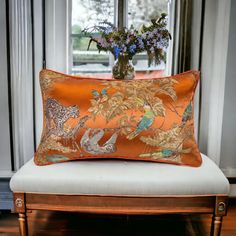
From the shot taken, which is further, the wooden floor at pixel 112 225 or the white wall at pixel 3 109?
the white wall at pixel 3 109

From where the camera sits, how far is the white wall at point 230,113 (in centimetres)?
204

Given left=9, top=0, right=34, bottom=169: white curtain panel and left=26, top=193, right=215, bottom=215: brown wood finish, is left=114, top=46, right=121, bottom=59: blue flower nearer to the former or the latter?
left=9, top=0, right=34, bottom=169: white curtain panel

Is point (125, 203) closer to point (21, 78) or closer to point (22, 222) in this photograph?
point (22, 222)

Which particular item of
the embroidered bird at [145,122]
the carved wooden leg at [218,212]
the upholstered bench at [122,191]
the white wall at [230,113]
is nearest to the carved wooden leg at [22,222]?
the upholstered bench at [122,191]

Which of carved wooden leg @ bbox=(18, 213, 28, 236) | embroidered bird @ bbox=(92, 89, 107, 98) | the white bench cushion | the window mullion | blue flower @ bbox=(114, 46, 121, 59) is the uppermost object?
the window mullion

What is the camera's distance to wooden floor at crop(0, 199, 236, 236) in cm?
174

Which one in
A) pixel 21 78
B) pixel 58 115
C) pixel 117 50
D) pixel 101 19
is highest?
pixel 101 19

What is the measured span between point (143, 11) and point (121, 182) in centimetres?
140

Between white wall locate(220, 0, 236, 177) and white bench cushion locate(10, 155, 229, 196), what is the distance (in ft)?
2.66

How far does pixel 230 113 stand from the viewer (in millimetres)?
2137

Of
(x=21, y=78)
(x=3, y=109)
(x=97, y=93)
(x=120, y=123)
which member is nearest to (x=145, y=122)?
(x=120, y=123)

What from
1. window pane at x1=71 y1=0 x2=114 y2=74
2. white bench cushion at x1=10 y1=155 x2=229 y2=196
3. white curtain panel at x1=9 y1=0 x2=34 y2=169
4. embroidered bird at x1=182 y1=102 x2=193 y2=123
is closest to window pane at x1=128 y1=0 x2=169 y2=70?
window pane at x1=71 y1=0 x2=114 y2=74

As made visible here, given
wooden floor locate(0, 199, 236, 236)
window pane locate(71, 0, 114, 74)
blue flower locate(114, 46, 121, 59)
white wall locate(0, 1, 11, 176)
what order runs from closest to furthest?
wooden floor locate(0, 199, 236, 236)
blue flower locate(114, 46, 121, 59)
white wall locate(0, 1, 11, 176)
window pane locate(71, 0, 114, 74)

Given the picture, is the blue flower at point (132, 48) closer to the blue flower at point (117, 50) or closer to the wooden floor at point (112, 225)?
the blue flower at point (117, 50)
